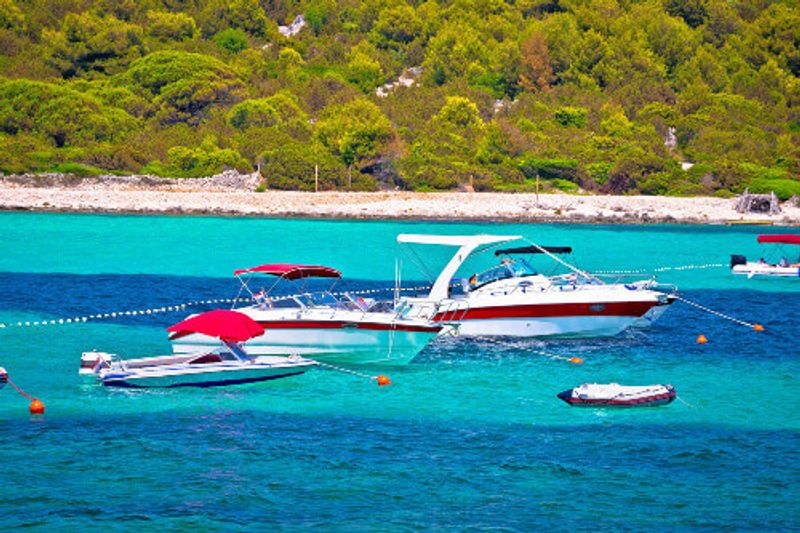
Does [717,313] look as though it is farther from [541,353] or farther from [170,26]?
[170,26]

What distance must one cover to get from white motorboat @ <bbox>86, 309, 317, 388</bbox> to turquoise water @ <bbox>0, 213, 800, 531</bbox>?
37cm

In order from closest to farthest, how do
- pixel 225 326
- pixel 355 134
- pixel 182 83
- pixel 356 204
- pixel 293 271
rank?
pixel 225 326
pixel 293 271
pixel 356 204
pixel 355 134
pixel 182 83

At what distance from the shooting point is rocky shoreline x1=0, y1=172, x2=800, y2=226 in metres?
84.1

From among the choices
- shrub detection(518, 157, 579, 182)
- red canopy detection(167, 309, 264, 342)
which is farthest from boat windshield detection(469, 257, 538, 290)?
Answer: shrub detection(518, 157, 579, 182)

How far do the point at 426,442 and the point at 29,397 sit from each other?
9872 millimetres

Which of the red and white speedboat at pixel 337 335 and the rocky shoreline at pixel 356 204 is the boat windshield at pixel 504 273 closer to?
the red and white speedboat at pixel 337 335

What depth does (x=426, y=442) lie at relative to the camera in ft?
81.9

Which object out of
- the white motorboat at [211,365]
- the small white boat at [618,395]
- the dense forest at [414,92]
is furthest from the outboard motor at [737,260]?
the dense forest at [414,92]

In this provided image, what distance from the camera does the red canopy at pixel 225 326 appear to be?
2864 centimetres

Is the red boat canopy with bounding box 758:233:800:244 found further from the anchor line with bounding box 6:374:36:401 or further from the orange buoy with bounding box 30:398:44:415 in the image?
the orange buoy with bounding box 30:398:44:415

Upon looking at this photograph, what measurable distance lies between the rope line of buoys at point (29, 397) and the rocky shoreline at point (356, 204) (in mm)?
55389

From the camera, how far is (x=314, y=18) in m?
146

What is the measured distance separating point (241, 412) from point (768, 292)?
2998 centimetres

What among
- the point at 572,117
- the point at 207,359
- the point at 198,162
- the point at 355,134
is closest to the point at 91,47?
the point at 198,162
